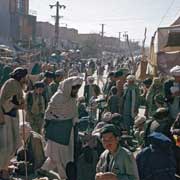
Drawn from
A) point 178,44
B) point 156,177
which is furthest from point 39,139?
point 178,44

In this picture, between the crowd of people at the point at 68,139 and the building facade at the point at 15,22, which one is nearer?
the crowd of people at the point at 68,139

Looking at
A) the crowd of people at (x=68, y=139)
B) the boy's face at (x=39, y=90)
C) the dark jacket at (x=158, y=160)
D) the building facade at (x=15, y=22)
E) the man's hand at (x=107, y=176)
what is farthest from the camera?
the building facade at (x=15, y=22)

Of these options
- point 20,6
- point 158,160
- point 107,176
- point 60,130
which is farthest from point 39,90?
point 20,6

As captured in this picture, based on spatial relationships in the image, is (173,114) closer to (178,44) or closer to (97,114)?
(97,114)

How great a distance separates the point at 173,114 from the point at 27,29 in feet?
206

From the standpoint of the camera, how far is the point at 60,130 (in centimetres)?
685

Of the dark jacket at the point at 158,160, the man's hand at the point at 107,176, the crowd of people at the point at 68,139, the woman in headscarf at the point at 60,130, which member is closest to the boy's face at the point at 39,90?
the crowd of people at the point at 68,139

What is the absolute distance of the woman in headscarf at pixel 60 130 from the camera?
6.81 m

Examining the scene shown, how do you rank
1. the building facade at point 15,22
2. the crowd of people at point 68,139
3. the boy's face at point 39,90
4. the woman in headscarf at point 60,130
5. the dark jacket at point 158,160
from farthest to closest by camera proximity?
1. the building facade at point 15,22
2. the boy's face at point 39,90
3. the woman in headscarf at point 60,130
4. the crowd of people at point 68,139
5. the dark jacket at point 158,160

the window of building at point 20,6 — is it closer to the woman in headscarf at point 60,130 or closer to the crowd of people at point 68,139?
the crowd of people at point 68,139

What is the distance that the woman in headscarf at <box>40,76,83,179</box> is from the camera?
6.81 meters

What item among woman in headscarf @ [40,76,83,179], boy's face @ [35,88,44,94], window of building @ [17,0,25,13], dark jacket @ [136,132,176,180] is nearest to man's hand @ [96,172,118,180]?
dark jacket @ [136,132,176,180]

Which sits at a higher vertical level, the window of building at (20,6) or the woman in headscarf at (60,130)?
the window of building at (20,6)

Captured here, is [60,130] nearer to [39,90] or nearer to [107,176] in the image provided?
[39,90]
